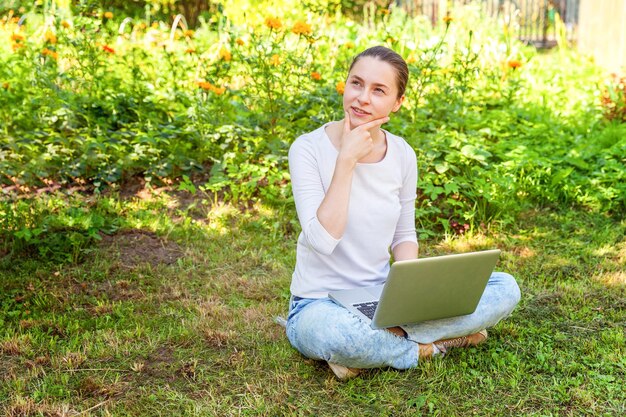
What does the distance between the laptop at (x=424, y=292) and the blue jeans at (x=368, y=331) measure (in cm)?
6

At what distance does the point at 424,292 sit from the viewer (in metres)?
2.67

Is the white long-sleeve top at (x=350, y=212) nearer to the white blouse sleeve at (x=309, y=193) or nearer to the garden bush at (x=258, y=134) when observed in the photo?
the white blouse sleeve at (x=309, y=193)

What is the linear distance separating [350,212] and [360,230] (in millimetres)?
82

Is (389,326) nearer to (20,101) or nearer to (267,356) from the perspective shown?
(267,356)

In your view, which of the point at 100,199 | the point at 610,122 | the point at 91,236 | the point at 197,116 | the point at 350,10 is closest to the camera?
the point at 91,236

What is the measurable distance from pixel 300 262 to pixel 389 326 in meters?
0.43

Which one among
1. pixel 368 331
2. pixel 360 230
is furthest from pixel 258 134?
pixel 368 331

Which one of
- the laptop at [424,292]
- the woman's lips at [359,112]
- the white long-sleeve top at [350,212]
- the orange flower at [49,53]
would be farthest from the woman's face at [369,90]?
the orange flower at [49,53]

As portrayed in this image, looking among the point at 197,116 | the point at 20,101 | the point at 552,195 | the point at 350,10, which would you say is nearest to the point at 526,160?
the point at 552,195

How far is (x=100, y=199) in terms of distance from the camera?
461 centimetres

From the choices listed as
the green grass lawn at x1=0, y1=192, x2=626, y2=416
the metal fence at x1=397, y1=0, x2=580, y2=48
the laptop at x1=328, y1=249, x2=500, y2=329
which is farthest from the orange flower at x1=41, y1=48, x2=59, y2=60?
the metal fence at x1=397, y1=0, x2=580, y2=48

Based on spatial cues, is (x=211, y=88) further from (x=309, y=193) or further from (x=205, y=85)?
(x=309, y=193)

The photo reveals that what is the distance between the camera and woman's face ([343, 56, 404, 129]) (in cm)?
274

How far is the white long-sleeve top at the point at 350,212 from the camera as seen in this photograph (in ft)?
9.27
